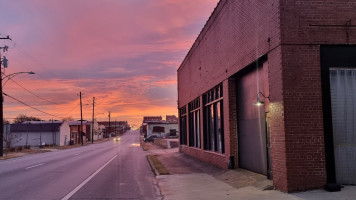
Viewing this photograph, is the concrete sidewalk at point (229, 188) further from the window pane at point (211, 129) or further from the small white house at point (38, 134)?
the small white house at point (38, 134)

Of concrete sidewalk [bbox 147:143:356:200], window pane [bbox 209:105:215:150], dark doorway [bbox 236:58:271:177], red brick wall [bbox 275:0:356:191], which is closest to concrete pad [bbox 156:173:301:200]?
concrete sidewalk [bbox 147:143:356:200]

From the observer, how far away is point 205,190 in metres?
12.1

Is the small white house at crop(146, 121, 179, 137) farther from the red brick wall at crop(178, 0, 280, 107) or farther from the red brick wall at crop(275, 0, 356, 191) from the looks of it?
the red brick wall at crop(275, 0, 356, 191)

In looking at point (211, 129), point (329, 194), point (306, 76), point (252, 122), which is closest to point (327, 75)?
point (306, 76)

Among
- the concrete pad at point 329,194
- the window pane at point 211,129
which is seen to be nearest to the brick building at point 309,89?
the concrete pad at point 329,194

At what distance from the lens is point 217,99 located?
19.0 metres

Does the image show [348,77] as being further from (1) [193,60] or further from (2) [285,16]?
(1) [193,60]

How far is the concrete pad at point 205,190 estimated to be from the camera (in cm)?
1005

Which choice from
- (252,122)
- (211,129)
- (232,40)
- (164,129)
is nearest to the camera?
(252,122)

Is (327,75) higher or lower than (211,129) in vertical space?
higher

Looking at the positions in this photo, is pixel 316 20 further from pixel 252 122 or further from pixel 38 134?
pixel 38 134

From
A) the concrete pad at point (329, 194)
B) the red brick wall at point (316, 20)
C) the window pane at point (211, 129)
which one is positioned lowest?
the concrete pad at point (329, 194)

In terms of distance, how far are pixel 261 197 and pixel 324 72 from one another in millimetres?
4107

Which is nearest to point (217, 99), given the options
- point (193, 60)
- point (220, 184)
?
point (220, 184)
